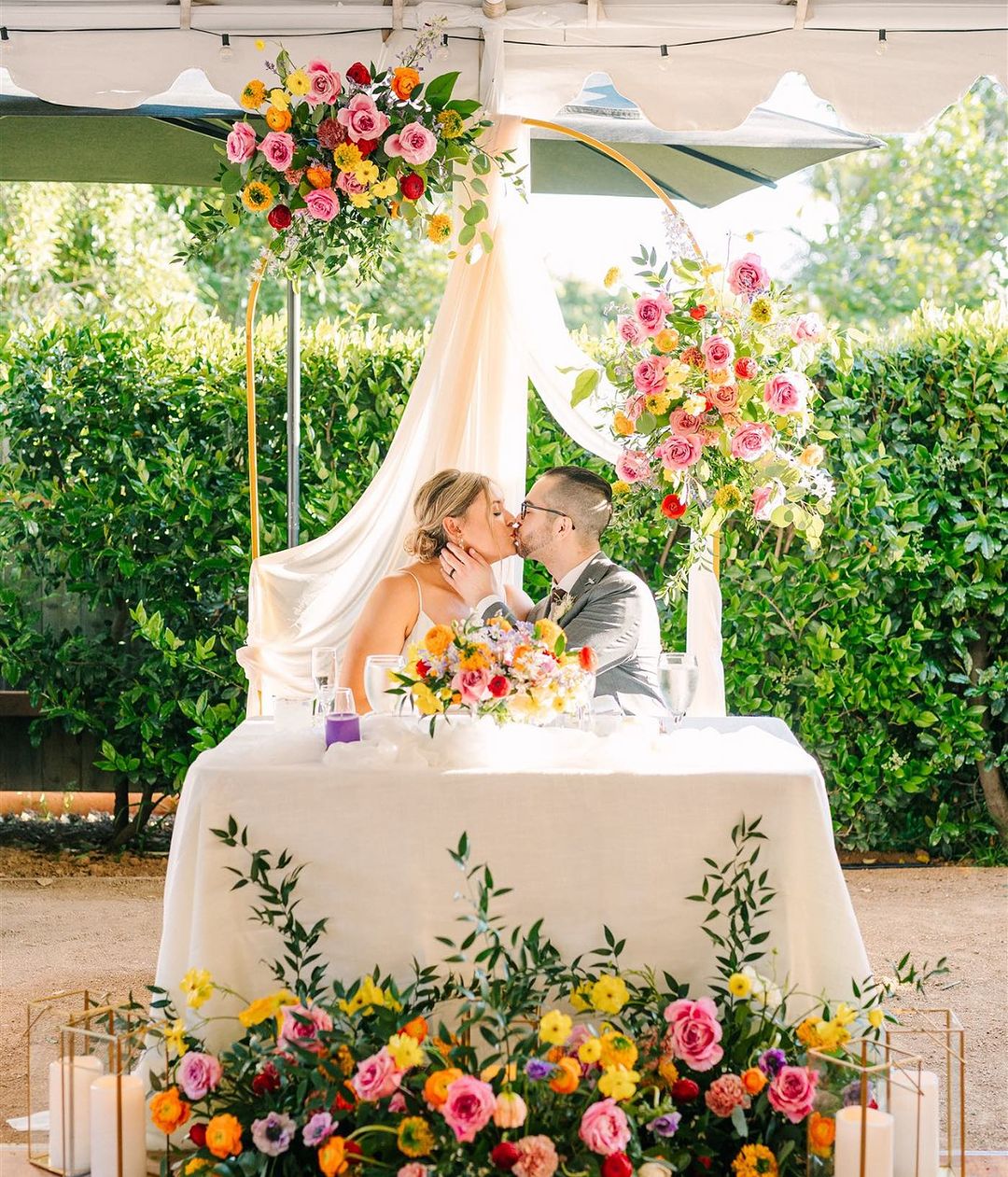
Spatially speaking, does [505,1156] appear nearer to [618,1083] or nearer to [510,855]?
[618,1083]

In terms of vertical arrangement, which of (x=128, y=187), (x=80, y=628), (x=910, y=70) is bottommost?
(x=80, y=628)

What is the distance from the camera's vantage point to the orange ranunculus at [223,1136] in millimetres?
2033

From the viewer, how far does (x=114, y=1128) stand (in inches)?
85.0

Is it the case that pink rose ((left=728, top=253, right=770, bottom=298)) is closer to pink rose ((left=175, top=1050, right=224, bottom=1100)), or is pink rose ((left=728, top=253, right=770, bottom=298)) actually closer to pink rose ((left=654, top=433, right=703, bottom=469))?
pink rose ((left=654, top=433, right=703, bottom=469))

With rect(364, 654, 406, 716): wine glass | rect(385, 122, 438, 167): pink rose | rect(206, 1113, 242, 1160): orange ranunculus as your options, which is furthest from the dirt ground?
rect(385, 122, 438, 167): pink rose

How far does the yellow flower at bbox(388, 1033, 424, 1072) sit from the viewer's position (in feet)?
6.48

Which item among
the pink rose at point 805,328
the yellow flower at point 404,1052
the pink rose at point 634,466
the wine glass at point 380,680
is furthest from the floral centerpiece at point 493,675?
the pink rose at point 805,328

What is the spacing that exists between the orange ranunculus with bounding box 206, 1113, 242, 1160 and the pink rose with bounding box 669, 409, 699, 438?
1.66 meters

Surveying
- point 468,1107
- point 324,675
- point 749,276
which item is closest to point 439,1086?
point 468,1107

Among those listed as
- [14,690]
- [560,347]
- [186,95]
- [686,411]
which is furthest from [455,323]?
[14,690]

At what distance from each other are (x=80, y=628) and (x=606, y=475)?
2041mm

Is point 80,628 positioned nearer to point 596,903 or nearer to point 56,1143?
point 56,1143

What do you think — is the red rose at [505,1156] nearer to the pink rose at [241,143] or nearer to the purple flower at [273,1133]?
the purple flower at [273,1133]

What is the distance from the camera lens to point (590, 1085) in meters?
2.08
